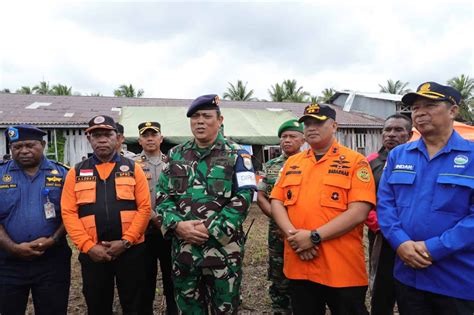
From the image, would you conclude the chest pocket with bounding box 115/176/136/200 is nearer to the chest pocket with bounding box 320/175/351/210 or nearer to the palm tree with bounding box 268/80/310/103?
the chest pocket with bounding box 320/175/351/210

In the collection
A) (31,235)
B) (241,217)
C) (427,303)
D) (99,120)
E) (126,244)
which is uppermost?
(99,120)

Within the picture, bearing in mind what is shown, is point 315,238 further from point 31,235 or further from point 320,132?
point 31,235

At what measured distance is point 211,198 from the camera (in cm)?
253

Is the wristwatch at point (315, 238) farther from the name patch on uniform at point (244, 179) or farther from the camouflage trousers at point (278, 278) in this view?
the camouflage trousers at point (278, 278)

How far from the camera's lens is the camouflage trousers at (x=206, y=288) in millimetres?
2453

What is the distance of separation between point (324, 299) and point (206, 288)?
0.88 m

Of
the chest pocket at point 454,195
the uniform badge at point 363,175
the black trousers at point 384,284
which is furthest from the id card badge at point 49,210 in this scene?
the chest pocket at point 454,195

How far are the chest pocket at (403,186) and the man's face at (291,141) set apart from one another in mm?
1491

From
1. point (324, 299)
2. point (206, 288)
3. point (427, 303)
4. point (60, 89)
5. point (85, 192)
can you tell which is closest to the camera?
point (427, 303)

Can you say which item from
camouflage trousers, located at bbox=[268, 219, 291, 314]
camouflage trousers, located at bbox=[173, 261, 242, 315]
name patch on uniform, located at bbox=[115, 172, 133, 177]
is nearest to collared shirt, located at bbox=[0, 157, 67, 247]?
name patch on uniform, located at bbox=[115, 172, 133, 177]

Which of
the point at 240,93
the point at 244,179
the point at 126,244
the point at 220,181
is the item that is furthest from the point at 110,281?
the point at 240,93

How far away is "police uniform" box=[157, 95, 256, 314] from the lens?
8.05 ft

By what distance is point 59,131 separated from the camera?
1113 cm

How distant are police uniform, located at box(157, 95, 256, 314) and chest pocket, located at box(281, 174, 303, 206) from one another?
0.26 metres
